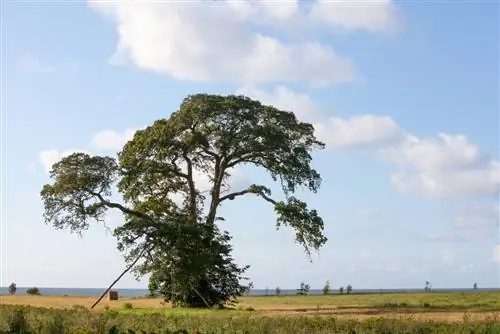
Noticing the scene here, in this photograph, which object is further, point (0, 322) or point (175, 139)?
point (175, 139)

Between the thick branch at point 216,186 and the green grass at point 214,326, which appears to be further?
the thick branch at point 216,186

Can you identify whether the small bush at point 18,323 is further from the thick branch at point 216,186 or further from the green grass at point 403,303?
the thick branch at point 216,186

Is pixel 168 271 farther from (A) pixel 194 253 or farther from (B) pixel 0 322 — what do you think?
(B) pixel 0 322

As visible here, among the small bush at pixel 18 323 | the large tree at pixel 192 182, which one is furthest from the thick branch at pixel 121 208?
the small bush at pixel 18 323

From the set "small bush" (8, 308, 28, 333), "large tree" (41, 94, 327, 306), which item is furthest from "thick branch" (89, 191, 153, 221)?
"small bush" (8, 308, 28, 333)

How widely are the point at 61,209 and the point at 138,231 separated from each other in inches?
219

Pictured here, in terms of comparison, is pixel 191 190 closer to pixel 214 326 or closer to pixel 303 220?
pixel 303 220

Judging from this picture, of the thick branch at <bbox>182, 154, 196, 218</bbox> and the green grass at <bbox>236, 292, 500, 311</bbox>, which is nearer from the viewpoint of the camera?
the green grass at <bbox>236, 292, 500, 311</bbox>

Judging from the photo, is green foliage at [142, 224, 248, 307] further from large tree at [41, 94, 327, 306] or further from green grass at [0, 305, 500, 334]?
green grass at [0, 305, 500, 334]

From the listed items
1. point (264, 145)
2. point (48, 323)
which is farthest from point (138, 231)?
point (48, 323)

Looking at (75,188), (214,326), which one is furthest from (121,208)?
(214,326)

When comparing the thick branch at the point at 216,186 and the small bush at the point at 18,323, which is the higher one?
the thick branch at the point at 216,186

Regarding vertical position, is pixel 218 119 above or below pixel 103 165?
above

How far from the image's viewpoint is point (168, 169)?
160 feet
